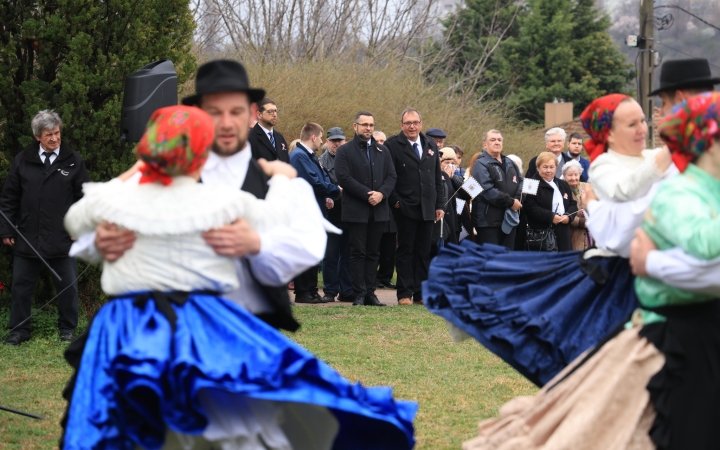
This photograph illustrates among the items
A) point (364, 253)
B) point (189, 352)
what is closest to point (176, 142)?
point (189, 352)

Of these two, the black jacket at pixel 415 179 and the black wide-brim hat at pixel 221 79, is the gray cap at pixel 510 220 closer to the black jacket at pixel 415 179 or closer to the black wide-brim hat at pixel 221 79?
the black jacket at pixel 415 179

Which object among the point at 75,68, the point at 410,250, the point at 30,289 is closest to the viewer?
the point at 30,289

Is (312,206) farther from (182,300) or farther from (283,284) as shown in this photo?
(182,300)

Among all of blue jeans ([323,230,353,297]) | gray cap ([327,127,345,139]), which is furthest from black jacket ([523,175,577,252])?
gray cap ([327,127,345,139])

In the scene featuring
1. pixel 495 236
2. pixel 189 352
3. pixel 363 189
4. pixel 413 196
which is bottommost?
pixel 495 236

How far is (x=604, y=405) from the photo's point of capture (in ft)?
12.1

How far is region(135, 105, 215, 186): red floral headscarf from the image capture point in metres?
3.58

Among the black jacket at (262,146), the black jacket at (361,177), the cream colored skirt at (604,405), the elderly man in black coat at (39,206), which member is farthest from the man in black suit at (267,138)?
the cream colored skirt at (604,405)

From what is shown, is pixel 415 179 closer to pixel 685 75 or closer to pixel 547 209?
pixel 547 209

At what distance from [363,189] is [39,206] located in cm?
342

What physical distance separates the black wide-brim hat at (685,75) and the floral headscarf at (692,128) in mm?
1046

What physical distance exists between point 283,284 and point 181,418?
2.57 ft

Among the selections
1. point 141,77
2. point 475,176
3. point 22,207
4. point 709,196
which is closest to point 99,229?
point 709,196

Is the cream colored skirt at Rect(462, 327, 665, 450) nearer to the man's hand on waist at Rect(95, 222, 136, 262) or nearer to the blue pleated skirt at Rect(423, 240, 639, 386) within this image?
the blue pleated skirt at Rect(423, 240, 639, 386)
